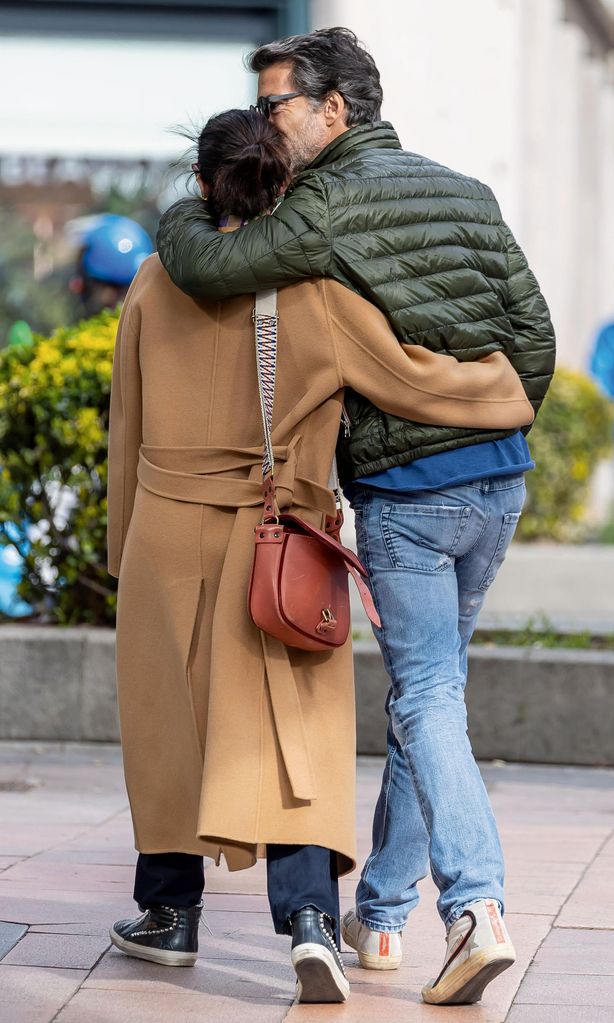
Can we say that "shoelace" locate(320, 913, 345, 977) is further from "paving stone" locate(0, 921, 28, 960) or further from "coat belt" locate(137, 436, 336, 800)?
"paving stone" locate(0, 921, 28, 960)

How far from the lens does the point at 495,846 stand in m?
3.21

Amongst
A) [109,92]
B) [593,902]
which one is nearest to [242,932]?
[593,902]

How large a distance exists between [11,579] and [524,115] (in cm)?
830

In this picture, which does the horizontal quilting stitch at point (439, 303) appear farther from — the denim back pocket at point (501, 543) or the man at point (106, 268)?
the man at point (106, 268)

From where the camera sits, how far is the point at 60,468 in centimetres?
625

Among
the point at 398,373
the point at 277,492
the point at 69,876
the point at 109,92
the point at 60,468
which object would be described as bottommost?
the point at 69,876

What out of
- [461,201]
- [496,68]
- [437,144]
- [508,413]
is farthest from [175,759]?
[496,68]

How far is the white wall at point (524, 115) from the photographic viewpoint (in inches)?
352

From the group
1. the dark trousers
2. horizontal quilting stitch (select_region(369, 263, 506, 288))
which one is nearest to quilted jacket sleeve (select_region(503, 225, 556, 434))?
horizontal quilting stitch (select_region(369, 263, 506, 288))

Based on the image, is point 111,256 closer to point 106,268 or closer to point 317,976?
point 106,268

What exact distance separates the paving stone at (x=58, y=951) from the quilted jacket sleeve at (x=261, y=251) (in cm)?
144

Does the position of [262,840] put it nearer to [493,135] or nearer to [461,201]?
[461,201]

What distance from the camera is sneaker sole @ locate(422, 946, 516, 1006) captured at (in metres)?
3.06

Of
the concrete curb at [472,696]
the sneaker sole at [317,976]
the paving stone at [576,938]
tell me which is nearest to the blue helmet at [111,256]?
the concrete curb at [472,696]
